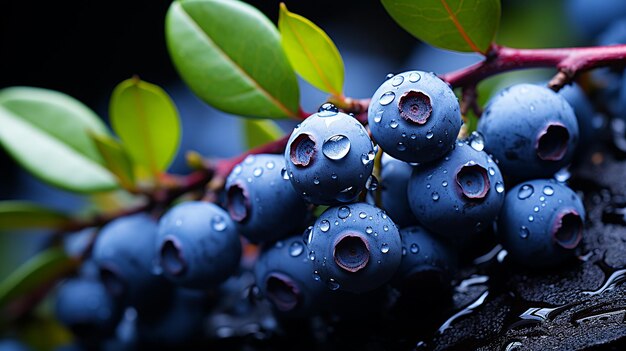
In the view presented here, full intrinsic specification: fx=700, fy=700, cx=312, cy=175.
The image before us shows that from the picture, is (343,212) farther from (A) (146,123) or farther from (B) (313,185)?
(A) (146,123)

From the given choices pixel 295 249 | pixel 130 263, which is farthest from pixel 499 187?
pixel 130 263

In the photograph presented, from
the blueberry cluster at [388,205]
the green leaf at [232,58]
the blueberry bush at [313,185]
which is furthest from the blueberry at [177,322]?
the green leaf at [232,58]

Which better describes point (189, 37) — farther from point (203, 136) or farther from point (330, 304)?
point (203, 136)

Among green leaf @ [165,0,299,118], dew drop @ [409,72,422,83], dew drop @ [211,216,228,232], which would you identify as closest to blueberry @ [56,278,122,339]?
dew drop @ [211,216,228,232]

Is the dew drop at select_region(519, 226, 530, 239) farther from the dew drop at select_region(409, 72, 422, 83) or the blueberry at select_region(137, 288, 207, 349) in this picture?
the blueberry at select_region(137, 288, 207, 349)

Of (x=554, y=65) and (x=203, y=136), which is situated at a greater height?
(x=554, y=65)

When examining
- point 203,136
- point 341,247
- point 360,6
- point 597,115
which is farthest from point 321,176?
point 360,6
